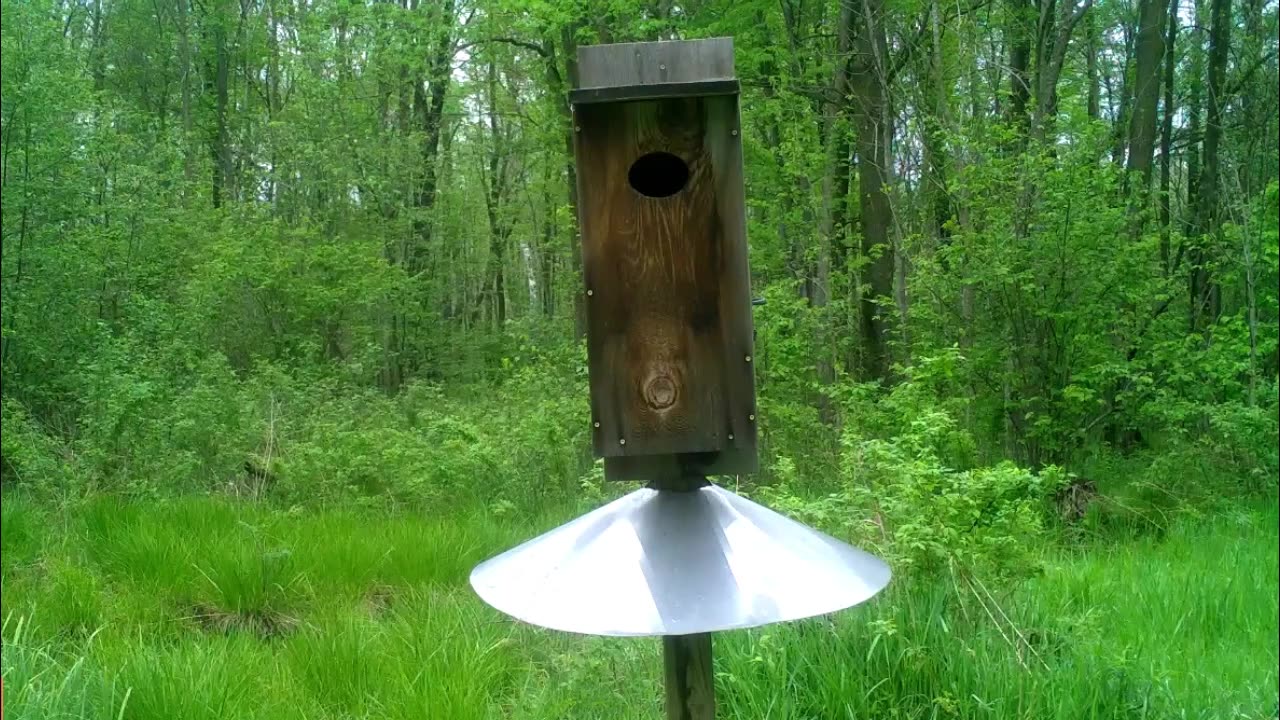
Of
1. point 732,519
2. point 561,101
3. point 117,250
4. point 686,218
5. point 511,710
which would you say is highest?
point 561,101

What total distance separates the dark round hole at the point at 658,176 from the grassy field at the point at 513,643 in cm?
138

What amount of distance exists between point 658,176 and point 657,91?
0.26 m

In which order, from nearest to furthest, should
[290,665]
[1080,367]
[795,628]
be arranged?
1. [795,628]
2. [290,665]
3. [1080,367]

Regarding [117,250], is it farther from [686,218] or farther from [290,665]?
[686,218]

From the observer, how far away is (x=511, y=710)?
3883 millimetres

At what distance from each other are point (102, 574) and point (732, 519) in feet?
14.4

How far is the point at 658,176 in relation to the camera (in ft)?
7.95

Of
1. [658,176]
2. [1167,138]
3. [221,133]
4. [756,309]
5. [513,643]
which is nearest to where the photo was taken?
[658,176]

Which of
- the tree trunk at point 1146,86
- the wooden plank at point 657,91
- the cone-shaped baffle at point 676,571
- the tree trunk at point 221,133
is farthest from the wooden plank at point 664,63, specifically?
the tree trunk at point 221,133

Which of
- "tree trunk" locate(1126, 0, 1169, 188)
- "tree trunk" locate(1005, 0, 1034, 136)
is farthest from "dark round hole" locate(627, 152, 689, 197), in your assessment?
"tree trunk" locate(1005, 0, 1034, 136)

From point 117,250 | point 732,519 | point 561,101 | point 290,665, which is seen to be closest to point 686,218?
point 732,519

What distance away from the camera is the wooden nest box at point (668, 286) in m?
2.28

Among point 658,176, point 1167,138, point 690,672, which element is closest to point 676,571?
point 690,672

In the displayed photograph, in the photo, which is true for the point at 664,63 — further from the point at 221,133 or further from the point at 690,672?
the point at 221,133
